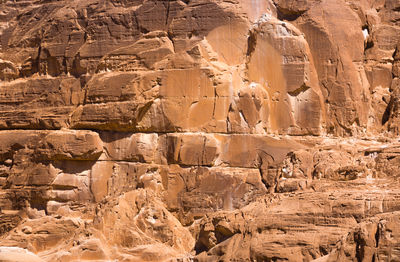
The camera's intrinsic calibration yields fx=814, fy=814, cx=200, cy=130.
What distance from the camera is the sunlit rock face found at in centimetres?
2021

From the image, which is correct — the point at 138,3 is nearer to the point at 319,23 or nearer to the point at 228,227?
the point at 319,23

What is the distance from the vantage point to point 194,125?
22.2 metres

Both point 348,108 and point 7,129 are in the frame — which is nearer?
point 348,108

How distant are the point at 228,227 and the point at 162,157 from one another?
16.6ft

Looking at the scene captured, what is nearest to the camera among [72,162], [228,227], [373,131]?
[228,227]

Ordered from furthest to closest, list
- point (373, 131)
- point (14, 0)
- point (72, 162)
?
point (14, 0) → point (72, 162) → point (373, 131)

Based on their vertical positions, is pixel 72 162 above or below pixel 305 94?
below

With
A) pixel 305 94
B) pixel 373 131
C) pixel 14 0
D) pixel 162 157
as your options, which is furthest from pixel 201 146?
pixel 14 0

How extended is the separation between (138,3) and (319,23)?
5843 millimetres

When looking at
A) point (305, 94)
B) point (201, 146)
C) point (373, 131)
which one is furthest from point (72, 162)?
point (373, 131)

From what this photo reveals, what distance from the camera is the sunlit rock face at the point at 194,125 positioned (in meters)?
20.2

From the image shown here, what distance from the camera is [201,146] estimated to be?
2186 centimetres

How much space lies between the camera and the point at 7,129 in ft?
83.8

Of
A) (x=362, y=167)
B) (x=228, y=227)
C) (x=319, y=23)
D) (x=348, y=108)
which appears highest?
(x=319, y=23)
